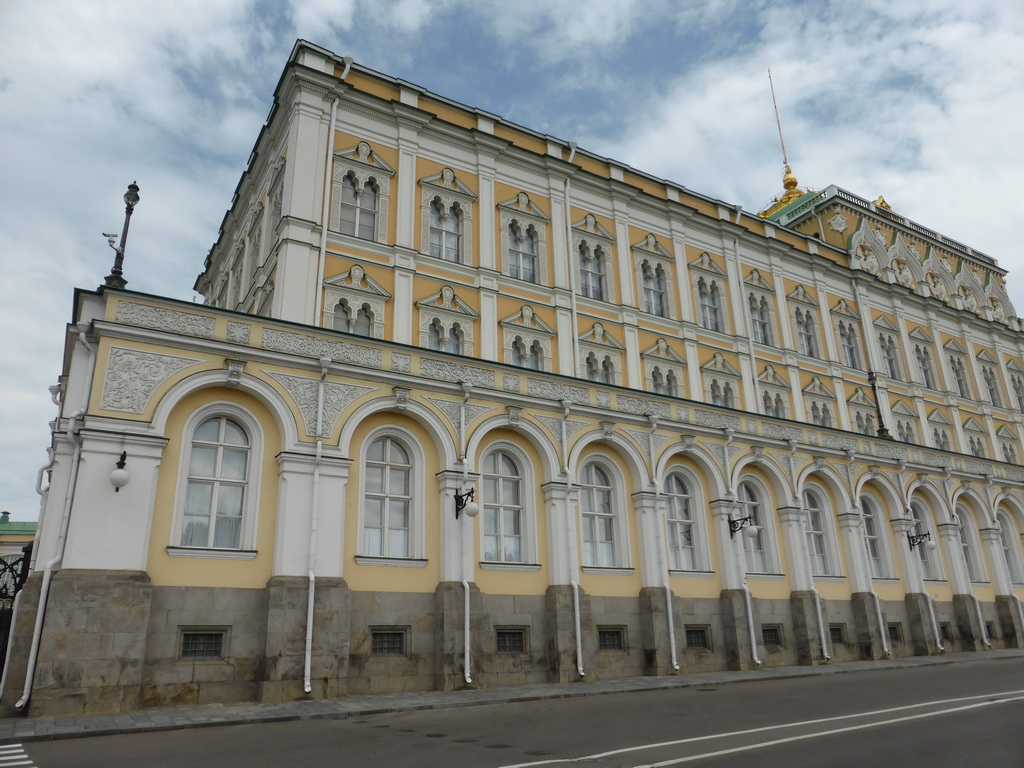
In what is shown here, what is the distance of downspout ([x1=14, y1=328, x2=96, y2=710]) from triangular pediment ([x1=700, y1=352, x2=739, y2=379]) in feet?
75.9

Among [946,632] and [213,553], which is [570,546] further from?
[946,632]

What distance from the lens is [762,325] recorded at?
34.7 m

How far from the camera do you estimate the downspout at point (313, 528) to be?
48.8 ft

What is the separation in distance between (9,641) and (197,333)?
6641mm

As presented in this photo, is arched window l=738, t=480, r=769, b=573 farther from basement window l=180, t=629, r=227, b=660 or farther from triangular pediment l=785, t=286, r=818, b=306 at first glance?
basement window l=180, t=629, r=227, b=660

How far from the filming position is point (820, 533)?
26.1 metres

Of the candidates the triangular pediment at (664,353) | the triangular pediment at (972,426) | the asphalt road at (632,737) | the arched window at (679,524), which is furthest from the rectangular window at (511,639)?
the triangular pediment at (972,426)

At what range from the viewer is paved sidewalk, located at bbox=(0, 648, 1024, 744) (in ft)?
38.0

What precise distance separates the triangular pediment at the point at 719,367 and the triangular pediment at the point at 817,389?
4555 millimetres

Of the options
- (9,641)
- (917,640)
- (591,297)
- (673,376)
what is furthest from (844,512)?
(9,641)

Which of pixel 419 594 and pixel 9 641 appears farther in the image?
pixel 419 594

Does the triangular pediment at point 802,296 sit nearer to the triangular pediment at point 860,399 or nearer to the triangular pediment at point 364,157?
the triangular pediment at point 860,399

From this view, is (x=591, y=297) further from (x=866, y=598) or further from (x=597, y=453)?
(x=866, y=598)

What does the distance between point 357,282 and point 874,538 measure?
68.0 feet
